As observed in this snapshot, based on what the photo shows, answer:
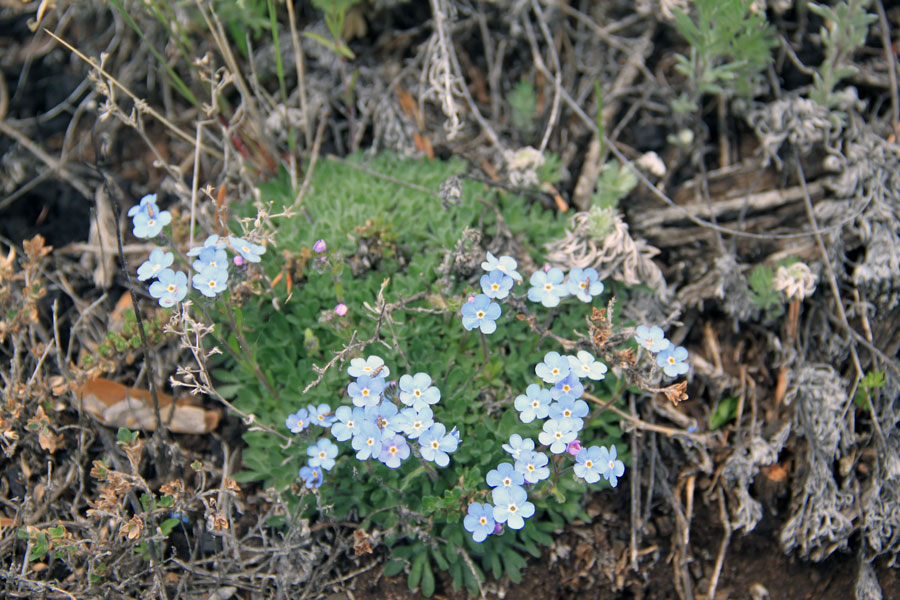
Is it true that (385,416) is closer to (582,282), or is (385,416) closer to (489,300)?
(489,300)

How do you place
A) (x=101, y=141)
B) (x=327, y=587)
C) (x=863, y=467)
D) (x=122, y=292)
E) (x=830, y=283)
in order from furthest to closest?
(x=101, y=141) < (x=122, y=292) < (x=830, y=283) < (x=863, y=467) < (x=327, y=587)

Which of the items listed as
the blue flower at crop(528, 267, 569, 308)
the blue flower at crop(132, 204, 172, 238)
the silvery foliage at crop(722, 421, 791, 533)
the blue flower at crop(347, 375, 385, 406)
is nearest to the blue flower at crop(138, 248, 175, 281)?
the blue flower at crop(132, 204, 172, 238)

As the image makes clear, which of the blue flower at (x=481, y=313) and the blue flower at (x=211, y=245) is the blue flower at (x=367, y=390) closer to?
the blue flower at (x=481, y=313)

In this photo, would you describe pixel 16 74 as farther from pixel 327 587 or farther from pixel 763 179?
pixel 763 179

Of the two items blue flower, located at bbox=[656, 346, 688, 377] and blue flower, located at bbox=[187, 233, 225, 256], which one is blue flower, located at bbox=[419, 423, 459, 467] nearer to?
blue flower, located at bbox=[656, 346, 688, 377]

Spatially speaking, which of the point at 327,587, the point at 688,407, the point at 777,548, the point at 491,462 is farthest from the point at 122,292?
the point at 777,548

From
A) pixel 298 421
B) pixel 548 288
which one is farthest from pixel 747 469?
pixel 298 421

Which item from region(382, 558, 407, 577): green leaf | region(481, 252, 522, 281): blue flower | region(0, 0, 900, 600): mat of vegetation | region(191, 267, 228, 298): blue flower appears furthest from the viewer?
region(382, 558, 407, 577): green leaf
